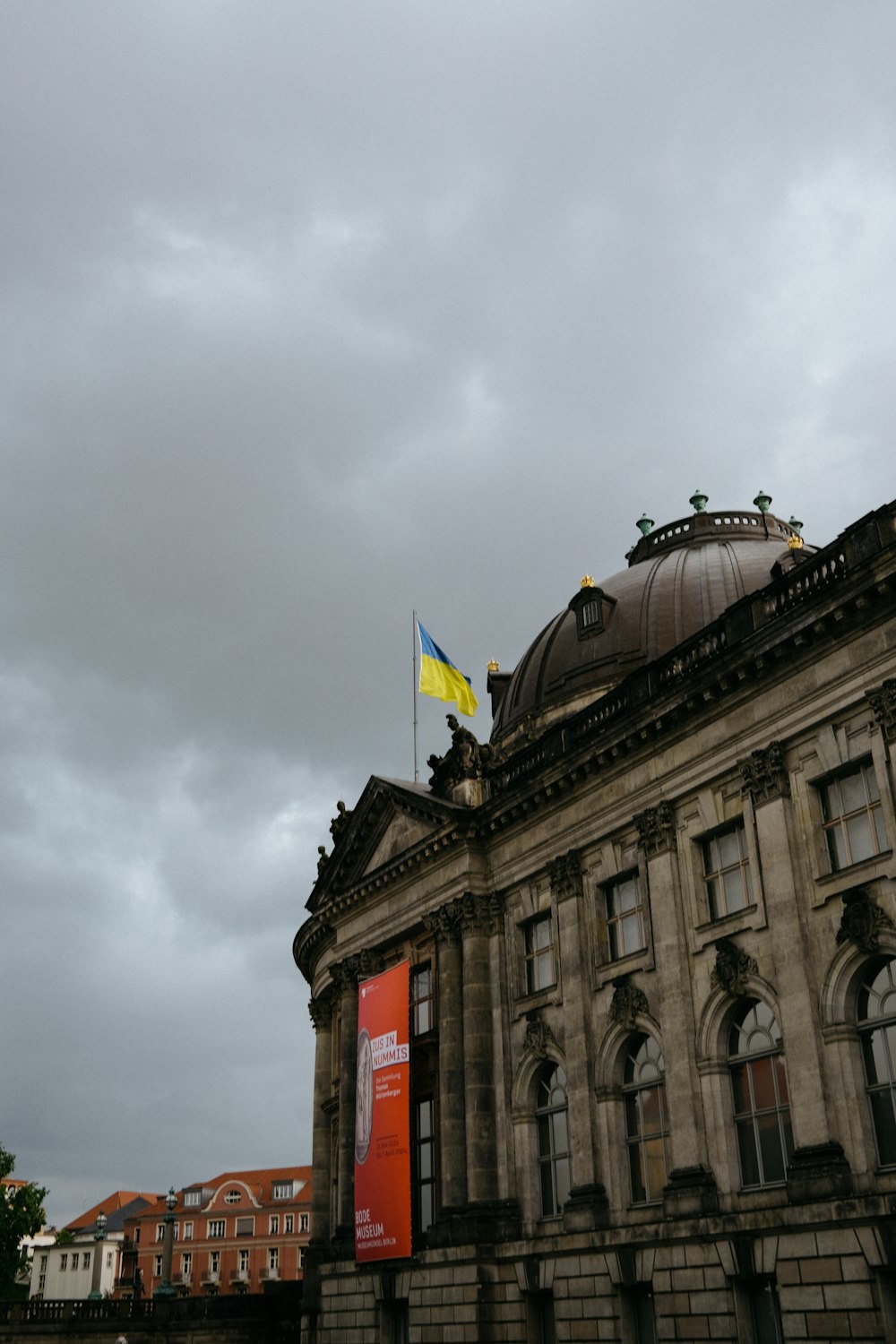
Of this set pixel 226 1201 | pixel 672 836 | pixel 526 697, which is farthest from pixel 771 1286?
pixel 226 1201

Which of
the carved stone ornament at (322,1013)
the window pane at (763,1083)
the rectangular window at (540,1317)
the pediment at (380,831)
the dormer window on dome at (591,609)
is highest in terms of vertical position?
the dormer window on dome at (591,609)

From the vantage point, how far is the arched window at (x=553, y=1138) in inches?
1358

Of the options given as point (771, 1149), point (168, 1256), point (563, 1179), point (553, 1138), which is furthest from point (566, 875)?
point (168, 1256)

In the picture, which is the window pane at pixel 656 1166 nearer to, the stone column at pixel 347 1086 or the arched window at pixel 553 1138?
the arched window at pixel 553 1138

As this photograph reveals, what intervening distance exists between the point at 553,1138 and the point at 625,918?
6.56 meters

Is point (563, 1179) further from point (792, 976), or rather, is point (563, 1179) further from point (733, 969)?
point (792, 976)

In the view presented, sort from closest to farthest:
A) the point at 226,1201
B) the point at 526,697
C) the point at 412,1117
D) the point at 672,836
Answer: the point at 672,836 < the point at 412,1117 < the point at 526,697 < the point at 226,1201

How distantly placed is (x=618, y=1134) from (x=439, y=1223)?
734cm

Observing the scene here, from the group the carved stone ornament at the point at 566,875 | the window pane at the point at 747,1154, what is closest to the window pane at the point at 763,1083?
the window pane at the point at 747,1154

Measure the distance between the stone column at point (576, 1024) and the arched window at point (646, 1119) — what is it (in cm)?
109

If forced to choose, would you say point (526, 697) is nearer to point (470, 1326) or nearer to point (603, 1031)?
point (603, 1031)

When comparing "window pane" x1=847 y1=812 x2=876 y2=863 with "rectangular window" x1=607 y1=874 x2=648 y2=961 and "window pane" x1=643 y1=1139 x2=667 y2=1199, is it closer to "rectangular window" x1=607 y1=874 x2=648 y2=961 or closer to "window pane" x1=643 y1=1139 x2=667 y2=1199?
"rectangular window" x1=607 y1=874 x2=648 y2=961

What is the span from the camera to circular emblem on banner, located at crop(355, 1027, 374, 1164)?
40.7 metres

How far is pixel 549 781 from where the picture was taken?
36844 mm
